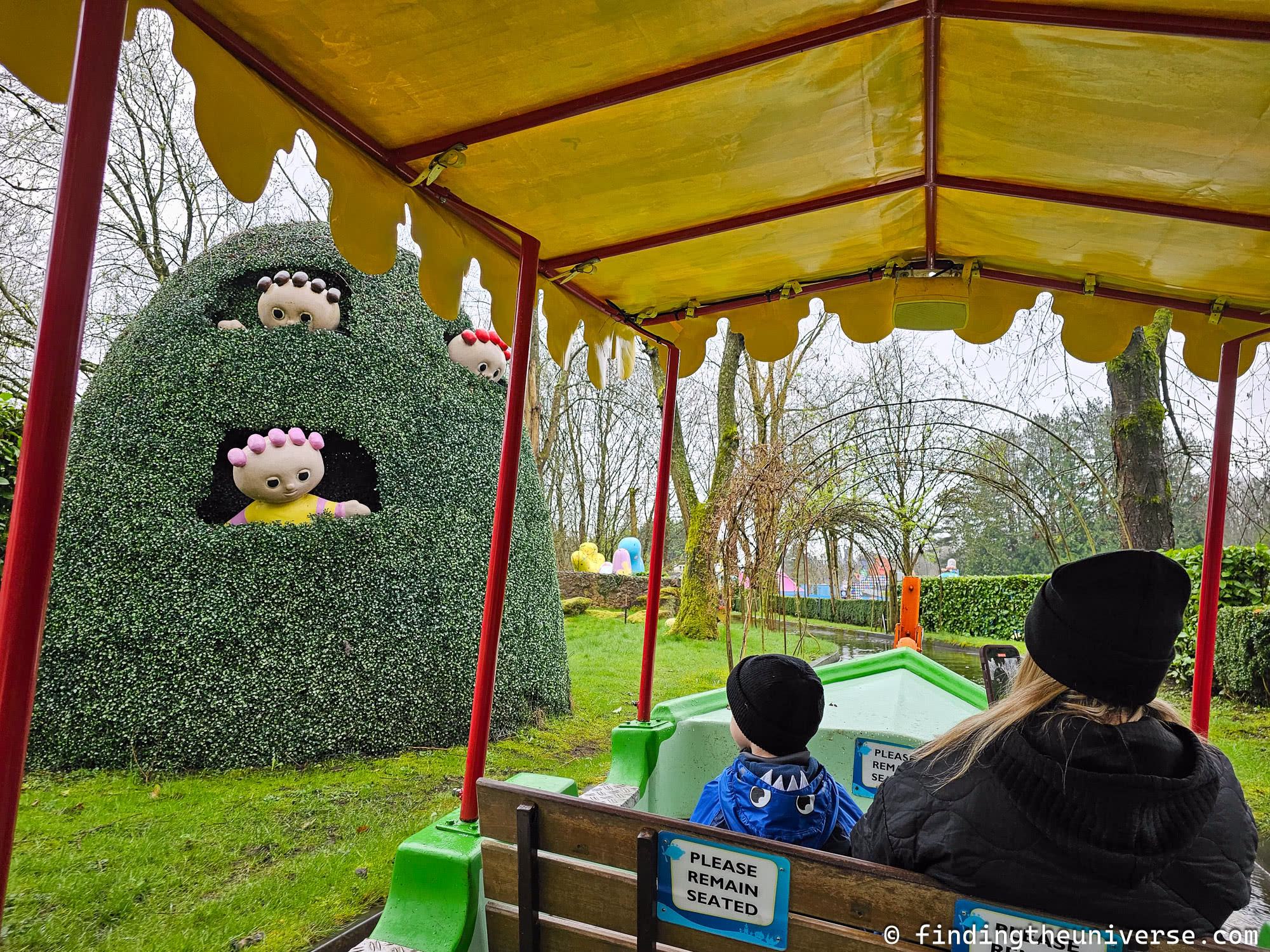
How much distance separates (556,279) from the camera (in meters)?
2.94

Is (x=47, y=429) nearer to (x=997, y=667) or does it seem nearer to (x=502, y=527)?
(x=502, y=527)

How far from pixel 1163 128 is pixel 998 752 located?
1.69 m

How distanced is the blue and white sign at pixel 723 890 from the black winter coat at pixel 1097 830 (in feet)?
0.79

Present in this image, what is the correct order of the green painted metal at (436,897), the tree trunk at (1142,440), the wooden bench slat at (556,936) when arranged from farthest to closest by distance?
the tree trunk at (1142,440) → the green painted metal at (436,897) → the wooden bench slat at (556,936)

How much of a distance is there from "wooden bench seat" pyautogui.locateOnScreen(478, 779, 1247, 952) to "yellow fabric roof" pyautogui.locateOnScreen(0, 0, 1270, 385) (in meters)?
1.57

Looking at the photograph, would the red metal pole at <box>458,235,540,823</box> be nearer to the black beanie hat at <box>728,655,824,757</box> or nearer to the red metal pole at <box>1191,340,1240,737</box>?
the black beanie hat at <box>728,655,824,757</box>

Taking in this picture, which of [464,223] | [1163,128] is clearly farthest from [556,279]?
[1163,128]

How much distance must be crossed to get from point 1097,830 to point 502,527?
1834mm

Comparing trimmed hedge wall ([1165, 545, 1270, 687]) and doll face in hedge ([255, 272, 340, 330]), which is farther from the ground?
doll face in hedge ([255, 272, 340, 330])

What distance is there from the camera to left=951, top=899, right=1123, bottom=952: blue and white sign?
1137 mm

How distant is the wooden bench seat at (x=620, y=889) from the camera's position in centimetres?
126

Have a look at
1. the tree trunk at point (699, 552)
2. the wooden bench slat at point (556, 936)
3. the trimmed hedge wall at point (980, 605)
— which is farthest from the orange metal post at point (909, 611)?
the trimmed hedge wall at point (980, 605)

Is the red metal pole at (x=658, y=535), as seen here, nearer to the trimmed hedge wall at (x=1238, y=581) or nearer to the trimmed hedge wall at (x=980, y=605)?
the trimmed hedge wall at (x=1238, y=581)

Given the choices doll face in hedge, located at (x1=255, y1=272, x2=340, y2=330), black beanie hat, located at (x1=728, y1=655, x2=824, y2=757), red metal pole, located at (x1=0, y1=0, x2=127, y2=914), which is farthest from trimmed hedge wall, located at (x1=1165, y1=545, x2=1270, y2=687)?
red metal pole, located at (x1=0, y1=0, x2=127, y2=914)
